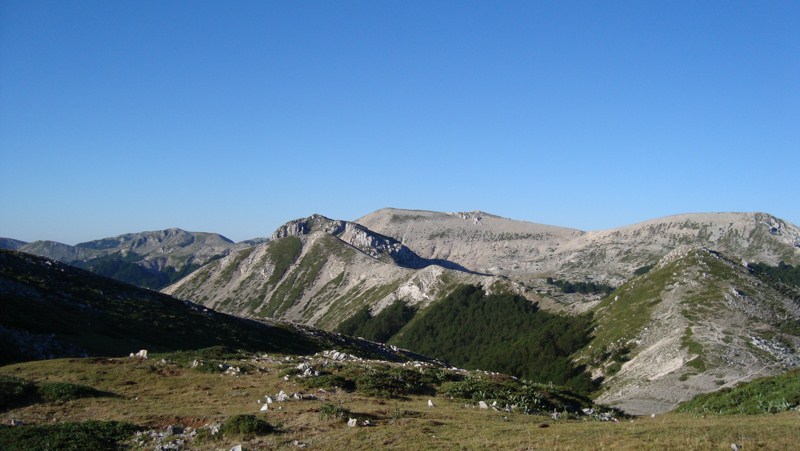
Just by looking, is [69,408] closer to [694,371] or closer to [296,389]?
[296,389]

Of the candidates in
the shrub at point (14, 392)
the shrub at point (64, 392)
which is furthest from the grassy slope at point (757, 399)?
the shrub at point (14, 392)

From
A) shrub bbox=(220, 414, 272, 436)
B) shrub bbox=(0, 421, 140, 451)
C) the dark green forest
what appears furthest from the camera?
the dark green forest

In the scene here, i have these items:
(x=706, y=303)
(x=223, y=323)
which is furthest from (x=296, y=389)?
(x=706, y=303)

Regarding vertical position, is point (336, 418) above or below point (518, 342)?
above

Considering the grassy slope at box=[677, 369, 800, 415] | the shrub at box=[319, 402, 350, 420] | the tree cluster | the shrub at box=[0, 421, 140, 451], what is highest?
the grassy slope at box=[677, 369, 800, 415]

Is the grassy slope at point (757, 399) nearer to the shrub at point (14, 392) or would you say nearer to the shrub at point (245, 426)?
the shrub at point (245, 426)

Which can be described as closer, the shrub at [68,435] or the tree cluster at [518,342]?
the shrub at [68,435]

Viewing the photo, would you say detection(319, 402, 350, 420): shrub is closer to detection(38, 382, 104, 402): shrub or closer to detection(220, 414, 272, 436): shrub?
detection(220, 414, 272, 436): shrub

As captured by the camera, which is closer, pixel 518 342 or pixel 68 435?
pixel 68 435

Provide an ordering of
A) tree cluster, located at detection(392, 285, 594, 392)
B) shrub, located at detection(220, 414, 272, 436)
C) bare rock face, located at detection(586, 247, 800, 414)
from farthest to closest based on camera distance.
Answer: tree cluster, located at detection(392, 285, 594, 392), bare rock face, located at detection(586, 247, 800, 414), shrub, located at detection(220, 414, 272, 436)

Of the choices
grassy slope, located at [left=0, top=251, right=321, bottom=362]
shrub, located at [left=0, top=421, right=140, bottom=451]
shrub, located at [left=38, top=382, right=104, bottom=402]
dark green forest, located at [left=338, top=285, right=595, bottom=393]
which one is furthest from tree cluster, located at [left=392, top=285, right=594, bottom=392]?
shrub, located at [left=0, top=421, right=140, bottom=451]

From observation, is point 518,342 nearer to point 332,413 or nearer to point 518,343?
point 518,343

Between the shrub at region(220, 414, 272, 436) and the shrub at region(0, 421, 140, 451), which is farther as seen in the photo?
the shrub at region(220, 414, 272, 436)

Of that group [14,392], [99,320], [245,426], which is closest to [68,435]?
[245,426]
